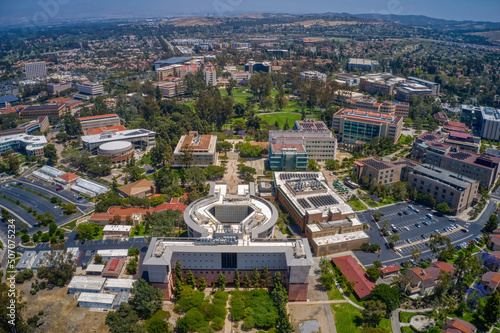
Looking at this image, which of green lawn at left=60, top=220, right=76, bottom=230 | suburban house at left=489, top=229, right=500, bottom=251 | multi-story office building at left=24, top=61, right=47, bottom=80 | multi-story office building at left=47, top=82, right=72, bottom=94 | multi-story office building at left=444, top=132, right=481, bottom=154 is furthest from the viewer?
multi-story office building at left=24, top=61, right=47, bottom=80

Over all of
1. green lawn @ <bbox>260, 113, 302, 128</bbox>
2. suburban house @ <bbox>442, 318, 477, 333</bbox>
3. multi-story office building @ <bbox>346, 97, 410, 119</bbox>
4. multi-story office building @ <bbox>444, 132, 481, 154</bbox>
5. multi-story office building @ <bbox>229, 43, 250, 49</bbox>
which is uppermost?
multi-story office building @ <bbox>229, 43, 250, 49</bbox>

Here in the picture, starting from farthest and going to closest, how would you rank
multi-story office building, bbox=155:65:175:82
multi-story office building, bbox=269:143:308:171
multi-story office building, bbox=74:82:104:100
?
multi-story office building, bbox=155:65:175:82 < multi-story office building, bbox=74:82:104:100 < multi-story office building, bbox=269:143:308:171

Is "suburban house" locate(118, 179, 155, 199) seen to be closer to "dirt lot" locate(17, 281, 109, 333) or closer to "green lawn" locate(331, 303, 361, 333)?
"dirt lot" locate(17, 281, 109, 333)

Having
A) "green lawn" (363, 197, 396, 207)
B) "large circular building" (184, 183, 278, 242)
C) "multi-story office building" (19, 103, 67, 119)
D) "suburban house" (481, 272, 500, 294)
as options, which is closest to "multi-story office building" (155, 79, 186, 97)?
"multi-story office building" (19, 103, 67, 119)

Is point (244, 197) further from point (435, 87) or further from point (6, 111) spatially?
point (435, 87)

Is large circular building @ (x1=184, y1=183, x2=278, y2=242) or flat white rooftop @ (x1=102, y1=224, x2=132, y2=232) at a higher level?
large circular building @ (x1=184, y1=183, x2=278, y2=242)

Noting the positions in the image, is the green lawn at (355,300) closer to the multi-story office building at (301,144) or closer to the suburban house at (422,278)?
the suburban house at (422,278)

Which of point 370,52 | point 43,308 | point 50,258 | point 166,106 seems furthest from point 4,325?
point 370,52
